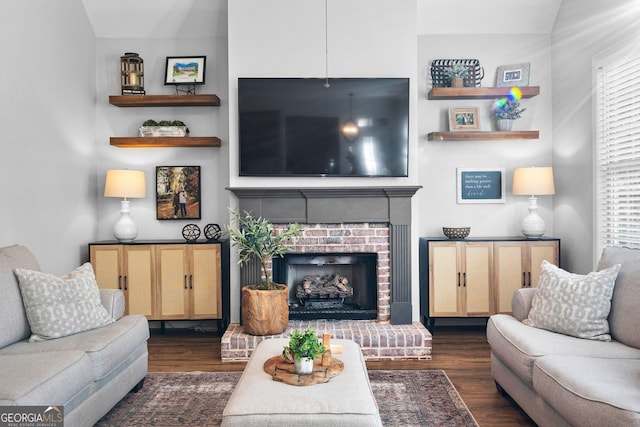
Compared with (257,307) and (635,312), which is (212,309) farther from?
(635,312)

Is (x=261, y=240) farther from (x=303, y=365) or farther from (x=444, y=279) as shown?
(x=303, y=365)

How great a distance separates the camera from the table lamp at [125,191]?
4383 mm

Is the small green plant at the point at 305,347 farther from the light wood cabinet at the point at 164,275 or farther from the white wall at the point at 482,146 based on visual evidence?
the white wall at the point at 482,146

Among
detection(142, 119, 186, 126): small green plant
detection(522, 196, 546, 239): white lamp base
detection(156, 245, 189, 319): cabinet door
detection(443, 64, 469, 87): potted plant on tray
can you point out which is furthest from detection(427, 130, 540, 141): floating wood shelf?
detection(156, 245, 189, 319): cabinet door

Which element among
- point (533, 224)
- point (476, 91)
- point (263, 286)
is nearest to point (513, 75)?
point (476, 91)

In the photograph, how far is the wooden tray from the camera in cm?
218

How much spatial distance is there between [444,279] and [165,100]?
305 cm

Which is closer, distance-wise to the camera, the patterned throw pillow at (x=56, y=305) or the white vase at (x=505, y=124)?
the patterned throw pillow at (x=56, y=305)

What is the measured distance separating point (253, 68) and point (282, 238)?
1516mm

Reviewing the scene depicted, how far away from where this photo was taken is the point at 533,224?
14.7 ft

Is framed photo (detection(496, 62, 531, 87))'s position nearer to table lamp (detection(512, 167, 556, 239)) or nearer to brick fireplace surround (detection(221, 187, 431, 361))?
table lamp (detection(512, 167, 556, 239))

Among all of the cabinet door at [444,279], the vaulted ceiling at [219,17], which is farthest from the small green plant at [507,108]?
the cabinet door at [444,279]

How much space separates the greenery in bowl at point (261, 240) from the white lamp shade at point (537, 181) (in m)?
2.08

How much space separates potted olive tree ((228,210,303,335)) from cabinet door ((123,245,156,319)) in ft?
2.77
